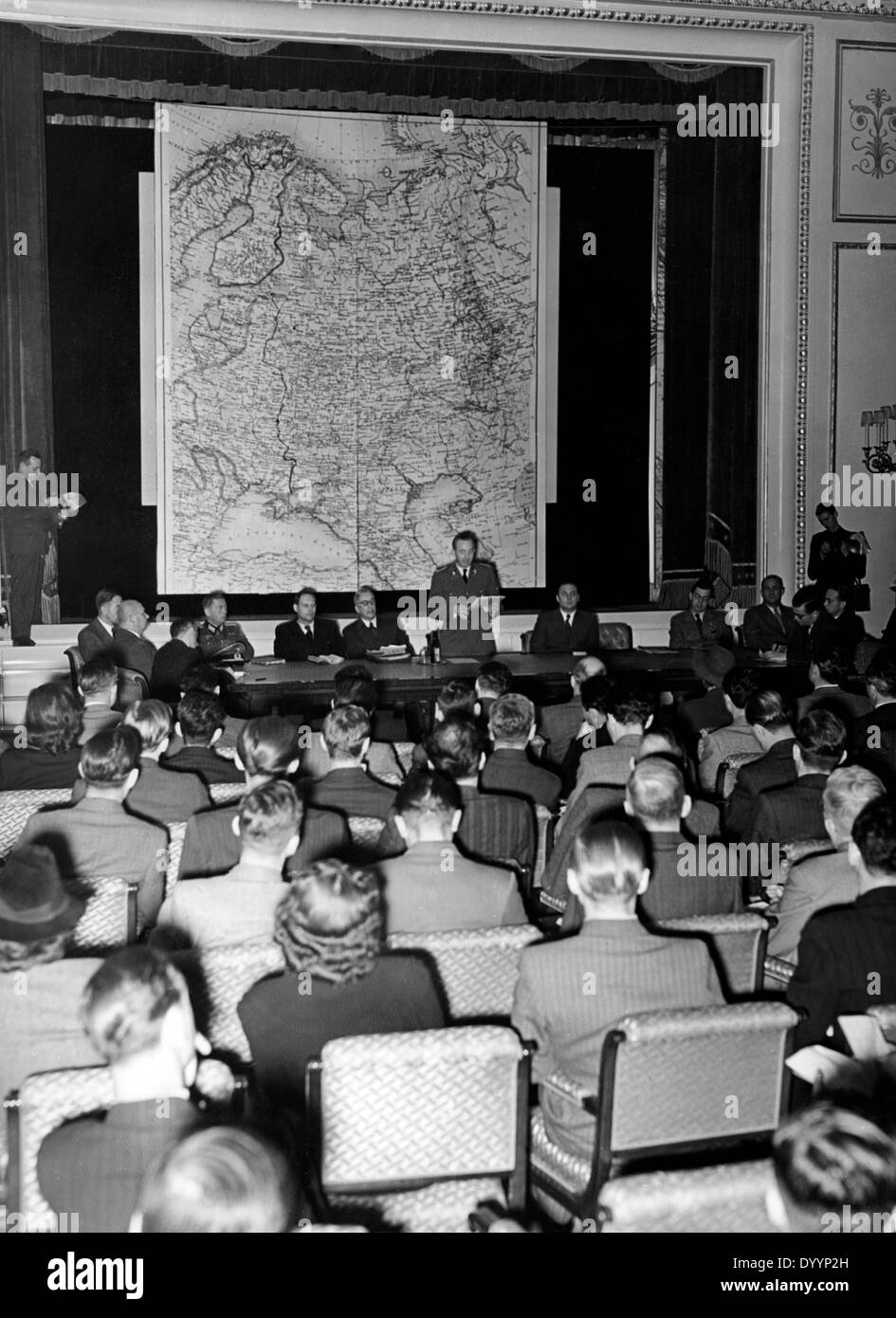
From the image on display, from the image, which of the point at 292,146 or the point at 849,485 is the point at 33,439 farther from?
the point at 849,485

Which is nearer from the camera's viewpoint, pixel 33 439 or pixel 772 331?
pixel 33 439

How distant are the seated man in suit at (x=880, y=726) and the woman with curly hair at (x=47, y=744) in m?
2.74

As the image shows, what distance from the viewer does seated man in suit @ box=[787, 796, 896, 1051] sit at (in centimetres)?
290

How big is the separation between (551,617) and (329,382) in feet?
9.34

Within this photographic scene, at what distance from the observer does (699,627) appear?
9.77 meters

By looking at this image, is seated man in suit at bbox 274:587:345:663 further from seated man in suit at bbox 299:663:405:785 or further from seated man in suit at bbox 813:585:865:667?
seated man in suit at bbox 299:663:405:785

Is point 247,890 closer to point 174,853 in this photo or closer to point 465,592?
point 174,853

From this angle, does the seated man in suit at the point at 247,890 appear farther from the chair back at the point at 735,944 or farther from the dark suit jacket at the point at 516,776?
the dark suit jacket at the point at 516,776

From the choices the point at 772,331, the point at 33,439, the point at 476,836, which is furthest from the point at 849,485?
the point at 476,836

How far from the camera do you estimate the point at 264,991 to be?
264 centimetres

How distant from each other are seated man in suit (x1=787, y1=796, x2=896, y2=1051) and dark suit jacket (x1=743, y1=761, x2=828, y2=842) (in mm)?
1316

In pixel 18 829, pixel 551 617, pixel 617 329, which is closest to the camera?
pixel 18 829

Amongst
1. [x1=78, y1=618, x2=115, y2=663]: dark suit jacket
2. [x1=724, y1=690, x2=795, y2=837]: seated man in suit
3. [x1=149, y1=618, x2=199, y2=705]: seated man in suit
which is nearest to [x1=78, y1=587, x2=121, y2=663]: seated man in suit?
[x1=78, y1=618, x2=115, y2=663]: dark suit jacket

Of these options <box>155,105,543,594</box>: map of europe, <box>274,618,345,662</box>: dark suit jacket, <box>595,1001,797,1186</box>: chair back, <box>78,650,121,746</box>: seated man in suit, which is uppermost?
<box>155,105,543,594</box>: map of europe
